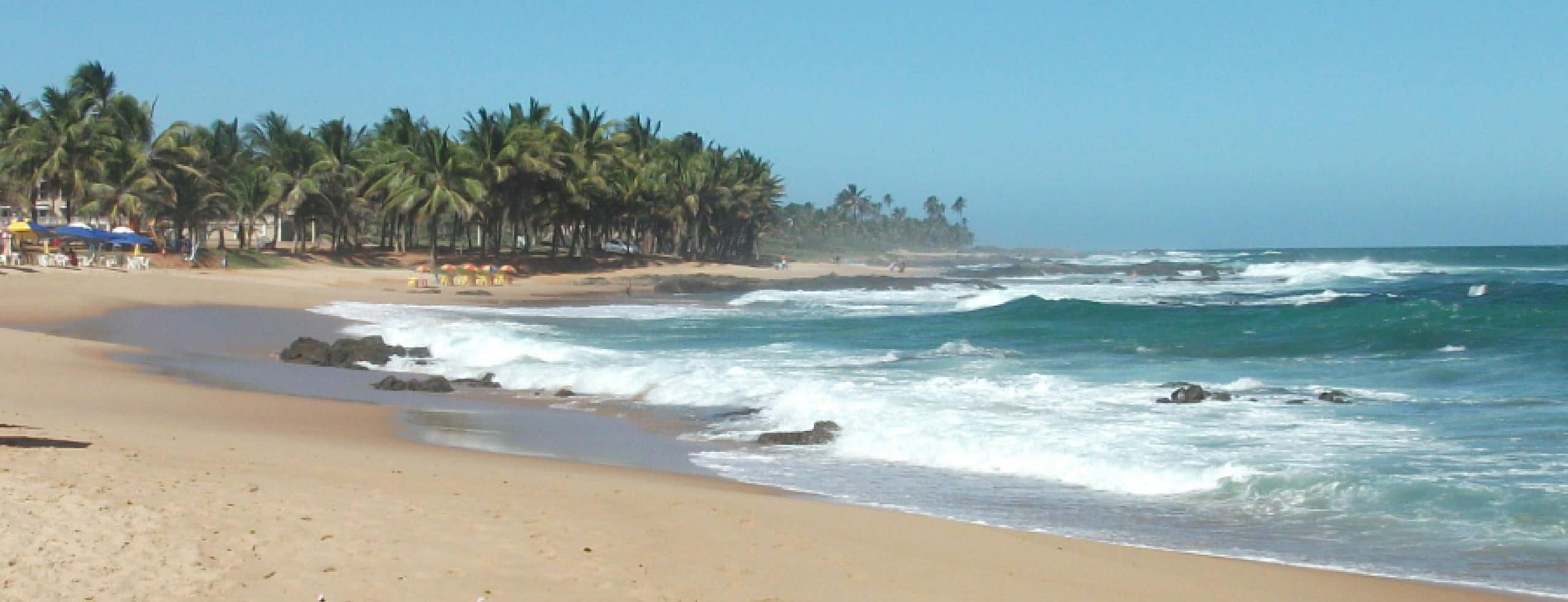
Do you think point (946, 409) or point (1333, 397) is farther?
point (1333, 397)

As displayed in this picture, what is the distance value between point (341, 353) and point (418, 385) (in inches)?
139

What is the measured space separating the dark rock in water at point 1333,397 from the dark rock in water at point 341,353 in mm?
13431

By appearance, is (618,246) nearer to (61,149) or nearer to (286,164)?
(286,164)

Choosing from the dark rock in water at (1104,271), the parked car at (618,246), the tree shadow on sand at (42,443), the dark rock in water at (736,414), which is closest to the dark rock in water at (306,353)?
the dark rock in water at (736,414)

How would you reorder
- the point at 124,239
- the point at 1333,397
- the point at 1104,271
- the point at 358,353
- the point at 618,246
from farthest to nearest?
the point at 618,246 → the point at 1104,271 → the point at 124,239 → the point at 358,353 → the point at 1333,397

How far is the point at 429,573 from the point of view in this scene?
20.6ft

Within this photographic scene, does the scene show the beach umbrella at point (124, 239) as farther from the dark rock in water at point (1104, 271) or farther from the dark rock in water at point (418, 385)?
the dark rock in water at point (1104, 271)

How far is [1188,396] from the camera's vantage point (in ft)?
53.9

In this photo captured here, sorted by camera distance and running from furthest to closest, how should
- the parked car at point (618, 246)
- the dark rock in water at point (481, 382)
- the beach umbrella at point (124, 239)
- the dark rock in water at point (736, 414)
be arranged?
the parked car at point (618, 246) → the beach umbrella at point (124, 239) → the dark rock in water at point (481, 382) → the dark rock in water at point (736, 414)

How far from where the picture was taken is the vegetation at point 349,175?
161ft

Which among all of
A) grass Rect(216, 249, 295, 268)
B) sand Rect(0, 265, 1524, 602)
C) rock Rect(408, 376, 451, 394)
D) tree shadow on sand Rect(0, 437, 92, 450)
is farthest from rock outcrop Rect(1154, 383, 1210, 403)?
grass Rect(216, 249, 295, 268)

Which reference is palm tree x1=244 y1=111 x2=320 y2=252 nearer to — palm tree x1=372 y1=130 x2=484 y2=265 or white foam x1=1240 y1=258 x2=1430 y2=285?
palm tree x1=372 y1=130 x2=484 y2=265

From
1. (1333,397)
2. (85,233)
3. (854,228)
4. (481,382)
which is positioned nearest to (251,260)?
(85,233)

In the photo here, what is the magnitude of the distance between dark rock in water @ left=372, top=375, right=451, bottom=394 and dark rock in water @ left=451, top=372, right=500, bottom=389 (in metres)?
0.62
